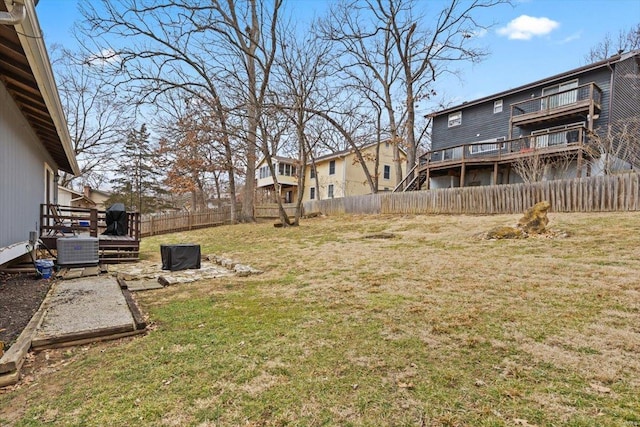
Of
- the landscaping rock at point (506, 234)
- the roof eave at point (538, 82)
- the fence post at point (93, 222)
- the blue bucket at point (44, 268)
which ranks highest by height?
the roof eave at point (538, 82)

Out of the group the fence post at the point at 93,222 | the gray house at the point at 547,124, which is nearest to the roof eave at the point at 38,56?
the fence post at the point at 93,222

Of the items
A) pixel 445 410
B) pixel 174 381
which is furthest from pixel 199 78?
pixel 445 410

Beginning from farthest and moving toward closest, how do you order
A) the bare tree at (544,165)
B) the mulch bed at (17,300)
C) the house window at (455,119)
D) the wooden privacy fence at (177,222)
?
1. the house window at (455,119)
2. the wooden privacy fence at (177,222)
3. the bare tree at (544,165)
4. the mulch bed at (17,300)

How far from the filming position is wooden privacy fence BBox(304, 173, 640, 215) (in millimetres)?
9555

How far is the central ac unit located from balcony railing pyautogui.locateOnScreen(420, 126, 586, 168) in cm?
1622

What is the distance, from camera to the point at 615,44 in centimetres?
2169

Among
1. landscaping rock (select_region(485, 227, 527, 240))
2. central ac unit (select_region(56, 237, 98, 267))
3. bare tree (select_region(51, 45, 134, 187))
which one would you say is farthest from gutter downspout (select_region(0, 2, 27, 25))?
bare tree (select_region(51, 45, 134, 187))

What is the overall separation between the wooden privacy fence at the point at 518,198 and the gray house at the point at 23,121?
1297cm

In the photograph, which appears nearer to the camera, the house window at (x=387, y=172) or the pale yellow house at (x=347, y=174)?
the pale yellow house at (x=347, y=174)

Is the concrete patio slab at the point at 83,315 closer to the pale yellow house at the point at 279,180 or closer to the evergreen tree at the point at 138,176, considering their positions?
the pale yellow house at the point at 279,180

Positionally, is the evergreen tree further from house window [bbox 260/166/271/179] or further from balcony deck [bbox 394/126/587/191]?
balcony deck [bbox 394/126/587/191]

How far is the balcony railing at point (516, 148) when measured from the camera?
14.7 metres

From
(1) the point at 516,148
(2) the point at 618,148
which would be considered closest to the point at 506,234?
(2) the point at 618,148

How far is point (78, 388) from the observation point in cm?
245
